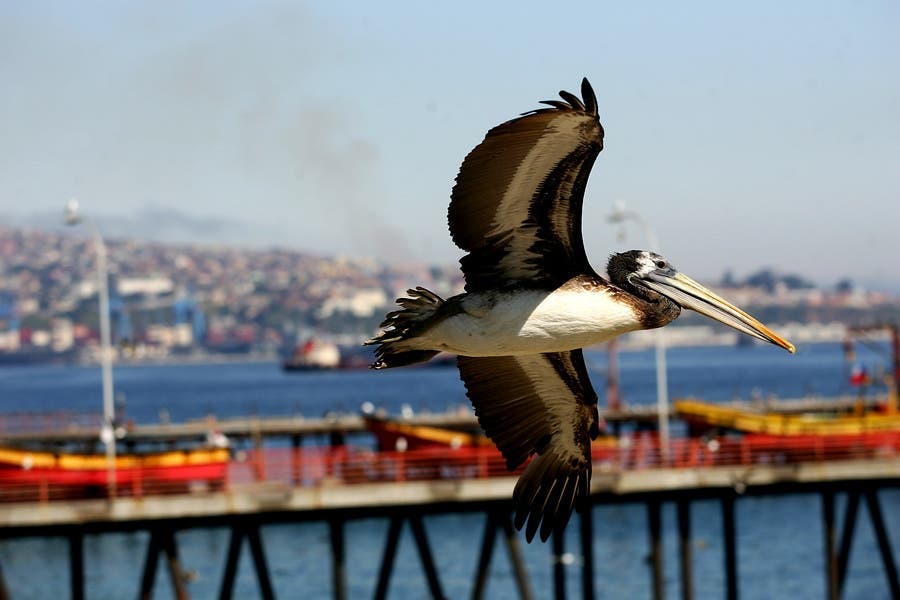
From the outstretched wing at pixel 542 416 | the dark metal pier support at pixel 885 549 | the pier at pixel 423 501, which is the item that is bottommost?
the dark metal pier support at pixel 885 549

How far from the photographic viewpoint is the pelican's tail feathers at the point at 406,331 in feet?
32.2

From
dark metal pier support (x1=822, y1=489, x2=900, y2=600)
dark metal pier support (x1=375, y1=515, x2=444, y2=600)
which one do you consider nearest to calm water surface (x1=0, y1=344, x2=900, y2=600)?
dark metal pier support (x1=822, y1=489, x2=900, y2=600)

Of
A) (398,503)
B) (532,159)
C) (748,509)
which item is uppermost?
(532,159)

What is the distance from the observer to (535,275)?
9781 mm

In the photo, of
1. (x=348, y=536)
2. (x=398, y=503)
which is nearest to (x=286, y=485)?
(x=398, y=503)

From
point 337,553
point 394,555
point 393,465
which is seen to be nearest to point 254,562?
point 337,553

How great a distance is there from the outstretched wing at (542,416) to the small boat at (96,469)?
72.5ft

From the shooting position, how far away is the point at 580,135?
368 inches

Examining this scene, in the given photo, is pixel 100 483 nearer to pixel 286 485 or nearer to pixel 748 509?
pixel 286 485

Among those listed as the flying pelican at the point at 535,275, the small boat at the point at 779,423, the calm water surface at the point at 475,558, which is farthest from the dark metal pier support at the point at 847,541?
the flying pelican at the point at 535,275

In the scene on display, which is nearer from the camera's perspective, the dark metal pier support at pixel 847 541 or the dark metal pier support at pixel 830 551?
the dark metal pier support at pixel 830 551

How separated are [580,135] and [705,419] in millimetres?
37002

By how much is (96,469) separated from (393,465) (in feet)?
22.0

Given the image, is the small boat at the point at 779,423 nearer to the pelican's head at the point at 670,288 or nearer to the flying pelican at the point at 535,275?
the pelican's head at the point at 670,288
